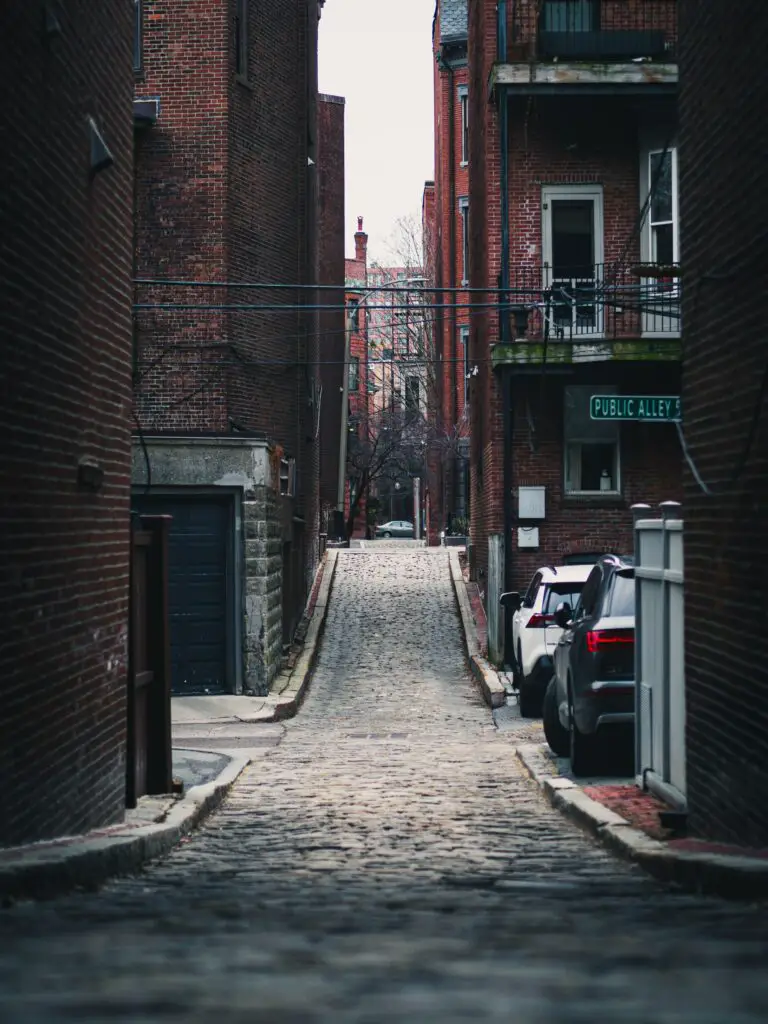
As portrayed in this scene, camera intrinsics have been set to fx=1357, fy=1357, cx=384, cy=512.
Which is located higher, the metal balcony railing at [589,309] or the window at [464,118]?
the window at [464,118]

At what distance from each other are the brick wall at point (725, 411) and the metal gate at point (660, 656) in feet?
1.83

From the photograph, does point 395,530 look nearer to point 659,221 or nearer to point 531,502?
point 531,502

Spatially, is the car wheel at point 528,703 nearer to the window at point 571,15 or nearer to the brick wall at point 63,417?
the brick wall at point 63,417

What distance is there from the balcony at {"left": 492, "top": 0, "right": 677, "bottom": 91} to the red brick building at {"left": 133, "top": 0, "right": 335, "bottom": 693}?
4166 mm

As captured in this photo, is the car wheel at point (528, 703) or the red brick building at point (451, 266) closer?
the car wheel at point (528, 703)

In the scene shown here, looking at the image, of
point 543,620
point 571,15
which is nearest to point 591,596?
point 543,620

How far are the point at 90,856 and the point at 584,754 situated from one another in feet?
19.5

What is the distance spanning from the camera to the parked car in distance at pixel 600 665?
37.5ft

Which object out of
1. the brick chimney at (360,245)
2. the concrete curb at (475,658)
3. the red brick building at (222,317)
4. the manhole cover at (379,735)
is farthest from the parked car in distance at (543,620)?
the brick chimney at (360,245)

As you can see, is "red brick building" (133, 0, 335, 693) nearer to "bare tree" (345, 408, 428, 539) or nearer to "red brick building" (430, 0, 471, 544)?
"red brick building" (430, 0, 471, 544)

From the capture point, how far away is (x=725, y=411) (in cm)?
775

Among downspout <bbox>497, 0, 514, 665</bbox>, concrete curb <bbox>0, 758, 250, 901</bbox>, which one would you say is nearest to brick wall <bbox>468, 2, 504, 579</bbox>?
downspout <bbox>497, 0, 514, 665</bbox>

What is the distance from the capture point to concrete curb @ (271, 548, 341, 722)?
19.5m

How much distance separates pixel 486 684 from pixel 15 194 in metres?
14.9
